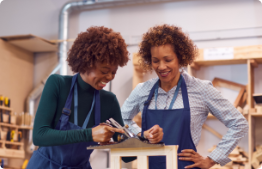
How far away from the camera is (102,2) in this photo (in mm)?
4695

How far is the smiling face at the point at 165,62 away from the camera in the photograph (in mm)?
1851

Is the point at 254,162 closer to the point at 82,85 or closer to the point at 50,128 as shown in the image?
the point at 82,85

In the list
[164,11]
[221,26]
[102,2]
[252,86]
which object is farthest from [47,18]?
[252,86]

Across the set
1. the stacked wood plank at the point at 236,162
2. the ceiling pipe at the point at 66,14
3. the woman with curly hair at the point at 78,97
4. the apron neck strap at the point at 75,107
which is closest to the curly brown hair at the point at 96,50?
the woman with curly hair at the point at 78,97

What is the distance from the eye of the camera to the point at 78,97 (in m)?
1.57

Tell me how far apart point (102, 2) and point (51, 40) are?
3.28ft

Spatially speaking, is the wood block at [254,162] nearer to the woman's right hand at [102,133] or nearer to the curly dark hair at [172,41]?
the curly dark hair at [172,41]

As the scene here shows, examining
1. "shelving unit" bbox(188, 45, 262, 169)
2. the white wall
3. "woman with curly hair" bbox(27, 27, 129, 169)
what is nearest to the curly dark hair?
"woman with curly hair" bbox(27, 27, 129, 169)

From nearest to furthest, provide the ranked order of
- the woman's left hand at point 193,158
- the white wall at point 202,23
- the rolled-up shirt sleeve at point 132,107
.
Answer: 1. the woman's left hand at point 193,158
2. the rolled-up shirt sleeve at point 132,107
3. the white wall at point 202,23

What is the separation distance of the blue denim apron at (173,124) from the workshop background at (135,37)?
1978 mm

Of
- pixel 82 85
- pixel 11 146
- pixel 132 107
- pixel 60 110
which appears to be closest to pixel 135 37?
pixel 11 146

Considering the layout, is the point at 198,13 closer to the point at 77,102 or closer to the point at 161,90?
the point at 161,90

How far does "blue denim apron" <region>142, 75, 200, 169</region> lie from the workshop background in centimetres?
198

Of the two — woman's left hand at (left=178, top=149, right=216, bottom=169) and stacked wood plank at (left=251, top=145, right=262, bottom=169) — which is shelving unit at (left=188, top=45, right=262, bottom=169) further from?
woman's left hand at (left=178, top=149, right=216, bottom=169)
